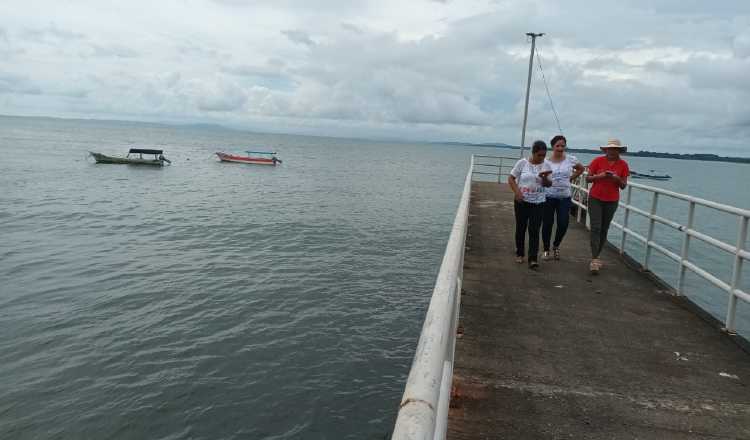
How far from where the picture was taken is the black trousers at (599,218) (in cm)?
718

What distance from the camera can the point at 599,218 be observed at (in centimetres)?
724

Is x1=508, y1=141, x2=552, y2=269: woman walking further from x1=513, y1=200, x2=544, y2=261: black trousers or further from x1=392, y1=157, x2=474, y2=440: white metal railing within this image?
x1=392, y1=157, x2=474, y2=440: white metal railing

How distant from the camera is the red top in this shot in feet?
22.9

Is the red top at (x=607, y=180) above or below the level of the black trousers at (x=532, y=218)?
above

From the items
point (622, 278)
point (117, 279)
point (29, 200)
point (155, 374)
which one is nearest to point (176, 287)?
point (117, 279)

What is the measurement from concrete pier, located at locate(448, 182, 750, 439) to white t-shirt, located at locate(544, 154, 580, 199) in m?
1.30

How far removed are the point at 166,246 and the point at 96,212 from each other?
10135mm

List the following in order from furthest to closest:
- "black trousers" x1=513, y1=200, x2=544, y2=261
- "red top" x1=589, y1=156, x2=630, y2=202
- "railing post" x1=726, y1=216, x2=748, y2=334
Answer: "black trousers" x1=513, y1=200, x2=544, y2=261 → "red top" x1=589, y1=156, x2=630, y2=202 → "railing post" x1=726, y1=216, x2=748, y2=334

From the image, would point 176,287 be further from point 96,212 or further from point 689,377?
point 96,212

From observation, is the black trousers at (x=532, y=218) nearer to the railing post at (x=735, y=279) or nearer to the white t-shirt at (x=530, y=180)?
the white t-shirt at (x=530, y=180)

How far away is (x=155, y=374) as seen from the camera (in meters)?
9.06

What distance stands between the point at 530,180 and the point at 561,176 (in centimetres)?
Result: 76

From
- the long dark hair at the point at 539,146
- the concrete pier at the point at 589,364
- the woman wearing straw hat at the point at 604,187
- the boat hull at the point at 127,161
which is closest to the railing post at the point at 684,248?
the concrete pier at the point at 589,364

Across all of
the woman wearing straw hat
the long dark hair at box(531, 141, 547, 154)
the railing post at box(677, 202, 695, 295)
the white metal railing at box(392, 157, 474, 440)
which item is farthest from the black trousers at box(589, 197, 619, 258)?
the white metal railing at box(392, 157, 474, 440)
